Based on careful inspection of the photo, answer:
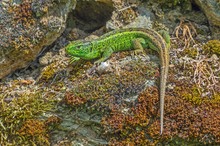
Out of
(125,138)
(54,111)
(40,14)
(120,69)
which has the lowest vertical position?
(125,138)

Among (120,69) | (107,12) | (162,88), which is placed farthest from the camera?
(107,12)

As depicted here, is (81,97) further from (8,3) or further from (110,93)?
(8,3)

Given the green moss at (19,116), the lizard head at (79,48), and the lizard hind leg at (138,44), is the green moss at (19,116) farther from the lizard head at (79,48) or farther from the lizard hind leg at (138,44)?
the lizard hind leg at (138,44)

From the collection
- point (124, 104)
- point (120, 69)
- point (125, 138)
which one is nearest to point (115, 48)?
point (120, 69)

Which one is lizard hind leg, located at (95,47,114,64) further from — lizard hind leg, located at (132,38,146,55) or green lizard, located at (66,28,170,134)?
lizard hind leg, located at (132,38,146,55)

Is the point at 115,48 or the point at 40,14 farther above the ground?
the point at 40,14

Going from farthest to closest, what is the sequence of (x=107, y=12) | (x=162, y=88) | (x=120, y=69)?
1. (x=107, y=12)
2. (x=120, y=69)
3. (x=162, y=88)

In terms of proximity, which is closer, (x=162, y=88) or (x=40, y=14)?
(x=162, y=88)

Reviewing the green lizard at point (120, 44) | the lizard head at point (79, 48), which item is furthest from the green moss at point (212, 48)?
the lizard head at point (79, 48)
